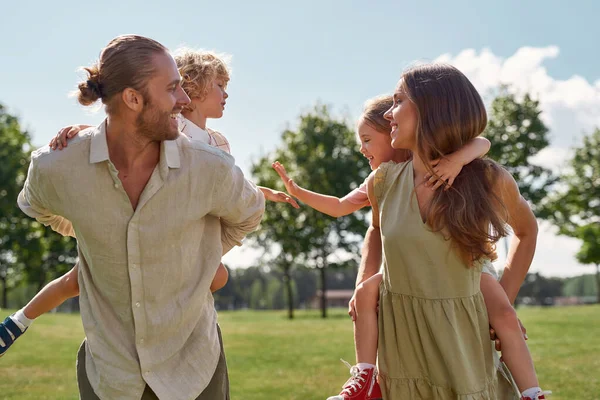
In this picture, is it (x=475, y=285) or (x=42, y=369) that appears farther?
(x=42, y=369)

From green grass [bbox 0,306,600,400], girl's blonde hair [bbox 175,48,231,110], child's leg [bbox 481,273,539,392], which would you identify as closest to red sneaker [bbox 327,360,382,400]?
child's leg [bbox 481,273,539,392]

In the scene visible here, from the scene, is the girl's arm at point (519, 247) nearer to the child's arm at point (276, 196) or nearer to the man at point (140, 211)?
the child's arm at point (276, 196)

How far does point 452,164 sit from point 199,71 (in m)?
1.76

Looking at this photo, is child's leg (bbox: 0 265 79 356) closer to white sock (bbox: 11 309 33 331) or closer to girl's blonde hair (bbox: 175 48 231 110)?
white sock (bbox: 11 309 33 331)

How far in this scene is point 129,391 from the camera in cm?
287

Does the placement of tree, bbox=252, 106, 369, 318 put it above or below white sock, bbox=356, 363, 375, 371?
above

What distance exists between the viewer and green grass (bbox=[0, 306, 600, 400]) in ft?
27.8

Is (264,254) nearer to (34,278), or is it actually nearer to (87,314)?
(34,278)

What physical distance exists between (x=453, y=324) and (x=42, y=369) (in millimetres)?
9084

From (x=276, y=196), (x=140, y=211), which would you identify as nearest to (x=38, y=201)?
(x=140, y=211)

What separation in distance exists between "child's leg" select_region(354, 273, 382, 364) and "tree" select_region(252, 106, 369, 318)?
3190 centimetres

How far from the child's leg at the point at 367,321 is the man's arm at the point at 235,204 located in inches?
27.8

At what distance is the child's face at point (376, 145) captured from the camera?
13.6ft

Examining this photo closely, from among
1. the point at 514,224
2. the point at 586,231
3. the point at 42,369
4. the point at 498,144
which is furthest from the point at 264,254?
the point at 514,224
